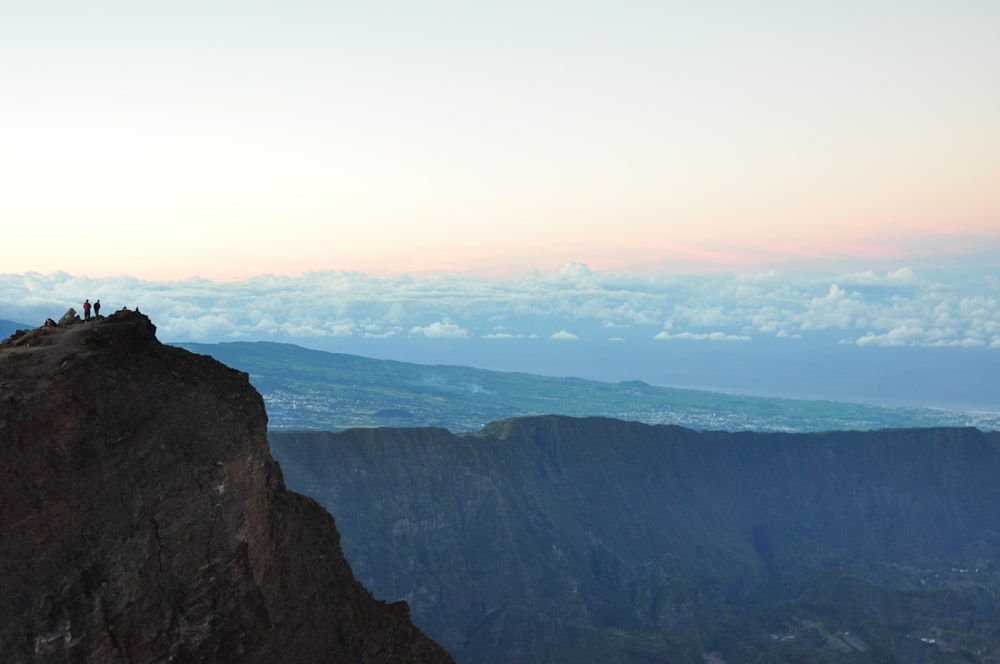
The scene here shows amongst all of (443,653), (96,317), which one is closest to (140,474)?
(96,317)

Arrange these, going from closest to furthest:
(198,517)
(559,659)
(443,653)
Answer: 1. (198,517)
2. (443,653)
3. (559,659)

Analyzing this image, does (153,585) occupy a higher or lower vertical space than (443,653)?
higher

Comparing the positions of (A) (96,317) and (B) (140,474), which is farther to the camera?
(A) (96,317)

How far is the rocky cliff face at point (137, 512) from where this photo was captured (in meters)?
44.3

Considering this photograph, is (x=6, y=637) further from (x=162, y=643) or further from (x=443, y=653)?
(x=443, y=653)

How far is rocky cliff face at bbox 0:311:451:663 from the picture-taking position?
145 ft

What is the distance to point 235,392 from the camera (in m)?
55.6

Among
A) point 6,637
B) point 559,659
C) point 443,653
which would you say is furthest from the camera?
point 559,659

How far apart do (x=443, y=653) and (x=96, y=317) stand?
3404 centimetres

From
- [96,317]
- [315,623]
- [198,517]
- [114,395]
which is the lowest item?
[315,623]

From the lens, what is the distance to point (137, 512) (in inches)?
A: 1855

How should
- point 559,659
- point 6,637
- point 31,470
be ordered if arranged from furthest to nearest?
point 559,659, point 31,470, point 6,637

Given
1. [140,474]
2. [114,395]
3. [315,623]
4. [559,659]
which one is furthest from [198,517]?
[559,659]

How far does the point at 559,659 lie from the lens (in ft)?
622
